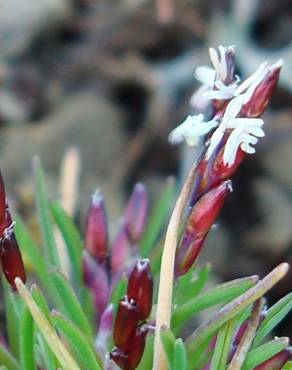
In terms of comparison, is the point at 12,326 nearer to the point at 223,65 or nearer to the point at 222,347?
the point at 222,347

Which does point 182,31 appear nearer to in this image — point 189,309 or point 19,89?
point 19,89

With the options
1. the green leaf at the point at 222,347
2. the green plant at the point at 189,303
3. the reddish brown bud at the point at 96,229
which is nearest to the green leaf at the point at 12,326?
the green plant at the point at 189,303

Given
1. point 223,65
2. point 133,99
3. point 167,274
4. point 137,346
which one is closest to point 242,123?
point 223,65

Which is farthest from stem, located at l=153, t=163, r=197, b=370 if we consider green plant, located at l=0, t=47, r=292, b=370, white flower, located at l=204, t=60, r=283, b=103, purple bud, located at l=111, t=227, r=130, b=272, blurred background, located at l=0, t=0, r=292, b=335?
blurred background, located at l=0, t=0, r=292, b=335

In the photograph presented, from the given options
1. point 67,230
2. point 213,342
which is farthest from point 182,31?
point 213,342

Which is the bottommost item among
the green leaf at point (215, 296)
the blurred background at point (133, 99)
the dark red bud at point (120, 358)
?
the dark red bud at point (120, 358)

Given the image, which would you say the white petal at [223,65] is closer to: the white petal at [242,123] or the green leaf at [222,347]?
the white petal at [242,123]

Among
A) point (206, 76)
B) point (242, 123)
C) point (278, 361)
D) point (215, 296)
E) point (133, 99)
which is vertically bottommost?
point (278, 361)
